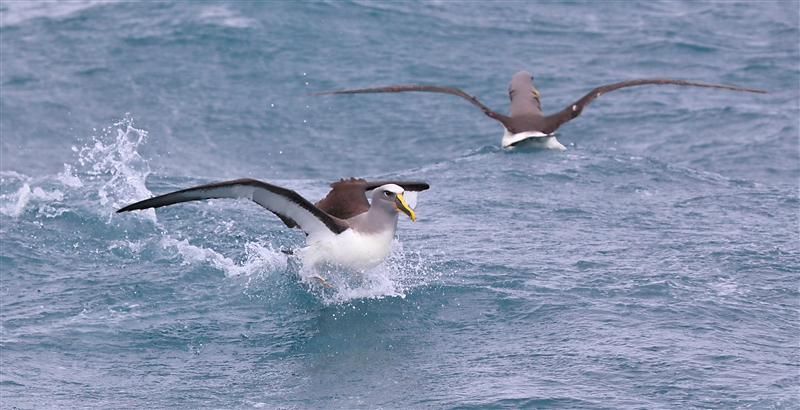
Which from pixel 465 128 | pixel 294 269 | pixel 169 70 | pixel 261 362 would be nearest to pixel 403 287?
pixel 294 269

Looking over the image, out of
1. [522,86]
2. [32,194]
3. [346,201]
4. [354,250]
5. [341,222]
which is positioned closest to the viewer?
[354,250]

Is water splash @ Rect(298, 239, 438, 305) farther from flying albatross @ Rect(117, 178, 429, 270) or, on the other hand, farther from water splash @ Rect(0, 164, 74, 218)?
water splash @ Rect(0, 164, 74, 218)

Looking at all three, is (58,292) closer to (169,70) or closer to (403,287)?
(403,287)

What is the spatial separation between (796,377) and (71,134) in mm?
14595

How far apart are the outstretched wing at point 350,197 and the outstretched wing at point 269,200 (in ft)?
2.22

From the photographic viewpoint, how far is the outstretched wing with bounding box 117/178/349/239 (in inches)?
363

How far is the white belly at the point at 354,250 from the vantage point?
1001cm

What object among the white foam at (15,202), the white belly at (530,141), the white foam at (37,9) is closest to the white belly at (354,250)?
the white foam at (15,202)

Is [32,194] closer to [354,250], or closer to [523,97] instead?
[354,250]

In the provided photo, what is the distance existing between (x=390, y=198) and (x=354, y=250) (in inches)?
26.3

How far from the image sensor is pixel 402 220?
1330cm

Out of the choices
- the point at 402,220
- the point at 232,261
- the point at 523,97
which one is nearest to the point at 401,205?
the point at 232,261

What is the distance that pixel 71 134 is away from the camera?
18766 millimetres

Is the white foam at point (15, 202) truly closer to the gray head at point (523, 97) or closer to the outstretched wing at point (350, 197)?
the outstretched wing at point (350, 197)
